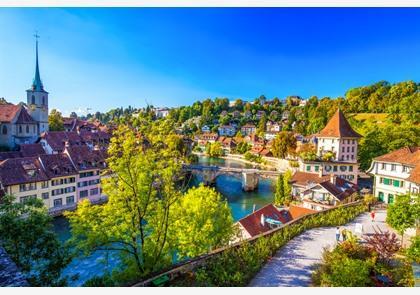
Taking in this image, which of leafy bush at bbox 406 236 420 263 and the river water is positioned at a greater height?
leafy bush at bbox 406 236 420 263

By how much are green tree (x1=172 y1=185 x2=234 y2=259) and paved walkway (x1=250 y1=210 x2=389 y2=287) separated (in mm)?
2703

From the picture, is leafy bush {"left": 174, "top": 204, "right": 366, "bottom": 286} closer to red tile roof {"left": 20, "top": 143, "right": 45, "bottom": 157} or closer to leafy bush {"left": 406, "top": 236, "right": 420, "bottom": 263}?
leafy bush {"left": 406, "top": 236, "right": 420, "bottom": 263}

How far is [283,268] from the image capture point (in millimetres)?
9125

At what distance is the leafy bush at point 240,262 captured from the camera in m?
7.72

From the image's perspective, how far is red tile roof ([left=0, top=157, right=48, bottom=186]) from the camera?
21203 mm

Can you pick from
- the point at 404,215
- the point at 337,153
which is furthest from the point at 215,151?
the point at 404,215

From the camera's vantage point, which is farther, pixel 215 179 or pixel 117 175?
pixel 215 179

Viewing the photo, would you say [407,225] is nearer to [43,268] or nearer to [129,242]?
[129,242]

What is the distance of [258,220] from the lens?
1811 centimetres

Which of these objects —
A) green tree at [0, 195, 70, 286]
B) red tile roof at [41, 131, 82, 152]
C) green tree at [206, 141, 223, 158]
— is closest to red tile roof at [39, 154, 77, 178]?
red tile roof at [41, 131, 82, 152]
